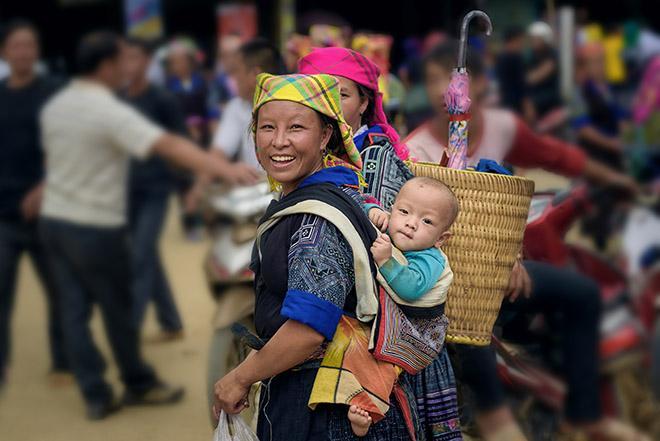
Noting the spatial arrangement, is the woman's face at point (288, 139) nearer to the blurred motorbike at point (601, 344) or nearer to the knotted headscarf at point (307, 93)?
the knotted headscarf at point (307, 93)

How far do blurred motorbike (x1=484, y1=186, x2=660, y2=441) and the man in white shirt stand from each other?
6.68ft

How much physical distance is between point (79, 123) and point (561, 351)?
272 cm

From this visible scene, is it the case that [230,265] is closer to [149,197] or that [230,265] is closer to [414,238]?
[149,197]

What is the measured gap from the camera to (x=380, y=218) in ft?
8.50

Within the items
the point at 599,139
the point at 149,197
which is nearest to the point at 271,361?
the point at 149,197

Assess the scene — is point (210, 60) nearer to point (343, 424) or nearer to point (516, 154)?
point (516, 154)

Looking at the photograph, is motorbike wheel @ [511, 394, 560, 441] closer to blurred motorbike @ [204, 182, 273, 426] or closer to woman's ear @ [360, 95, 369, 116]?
blurred motorbike @ [204, 182, 273, 426]

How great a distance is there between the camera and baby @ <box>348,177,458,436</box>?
2.44m

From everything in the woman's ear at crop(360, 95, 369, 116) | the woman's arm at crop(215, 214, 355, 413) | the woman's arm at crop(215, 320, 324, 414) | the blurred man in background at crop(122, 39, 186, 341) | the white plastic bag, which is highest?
the woman's ear at crop(360, 95, 369, 116)

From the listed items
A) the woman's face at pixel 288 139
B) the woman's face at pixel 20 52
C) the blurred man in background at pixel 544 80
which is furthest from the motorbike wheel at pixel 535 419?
the blurred man in background at pixel 544 80

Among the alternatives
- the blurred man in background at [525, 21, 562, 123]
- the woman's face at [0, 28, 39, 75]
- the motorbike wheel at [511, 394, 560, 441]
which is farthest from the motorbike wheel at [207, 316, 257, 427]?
the blurred man in background at [525, 21, 562, 123]

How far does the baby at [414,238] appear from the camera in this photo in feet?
8.01

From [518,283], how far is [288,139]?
3.71 ft

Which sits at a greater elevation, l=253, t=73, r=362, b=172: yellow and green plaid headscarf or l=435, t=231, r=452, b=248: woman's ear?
l=253, t=73, r=362, b=172: yellow and green plaid headscarf
